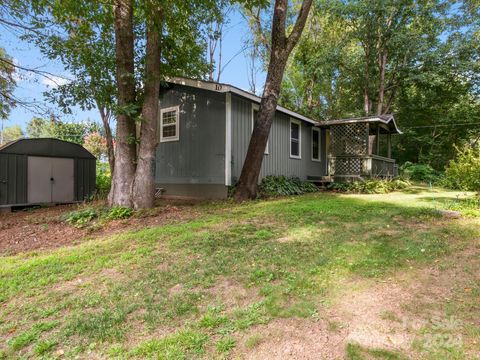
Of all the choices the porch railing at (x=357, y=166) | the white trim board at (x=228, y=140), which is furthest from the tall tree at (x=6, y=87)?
the porch railing at (x=357, y=166)

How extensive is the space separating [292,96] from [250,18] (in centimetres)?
636

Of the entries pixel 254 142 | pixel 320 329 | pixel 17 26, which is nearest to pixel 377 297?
pixel 320 329

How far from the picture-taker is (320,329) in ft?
7.75

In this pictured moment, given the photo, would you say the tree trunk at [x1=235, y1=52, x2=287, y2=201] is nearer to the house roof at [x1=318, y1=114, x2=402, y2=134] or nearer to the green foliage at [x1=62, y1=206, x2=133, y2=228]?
the green foliage at [x1=62, y1=206, x2=133, y2=228]

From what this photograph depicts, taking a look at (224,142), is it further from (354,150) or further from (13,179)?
(354,150)

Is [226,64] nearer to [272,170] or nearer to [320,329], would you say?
[272,170]

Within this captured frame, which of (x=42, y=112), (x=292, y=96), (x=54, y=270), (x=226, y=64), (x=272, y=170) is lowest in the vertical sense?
(x=54, y=270)

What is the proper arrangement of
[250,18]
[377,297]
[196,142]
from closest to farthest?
1. [377,297]
2. [196,142]
3. [250,18]

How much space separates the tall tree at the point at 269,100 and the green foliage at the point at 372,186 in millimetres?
4730

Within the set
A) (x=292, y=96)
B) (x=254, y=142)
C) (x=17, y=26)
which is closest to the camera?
(x=17, y=26)

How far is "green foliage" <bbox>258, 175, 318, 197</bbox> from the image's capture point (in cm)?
1009

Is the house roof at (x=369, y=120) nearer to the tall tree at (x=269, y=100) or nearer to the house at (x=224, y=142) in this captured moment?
the house at (x=224, y=142)

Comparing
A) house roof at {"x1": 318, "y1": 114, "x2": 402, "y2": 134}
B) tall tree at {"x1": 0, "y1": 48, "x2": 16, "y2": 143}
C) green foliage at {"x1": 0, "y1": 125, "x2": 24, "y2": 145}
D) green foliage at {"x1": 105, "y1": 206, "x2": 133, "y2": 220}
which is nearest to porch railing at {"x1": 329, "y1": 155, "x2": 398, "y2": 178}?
house roof at {"x1": 318, "y1": 114, "x2": 402, "y2": 134}

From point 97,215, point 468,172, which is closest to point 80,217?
point 97,215
